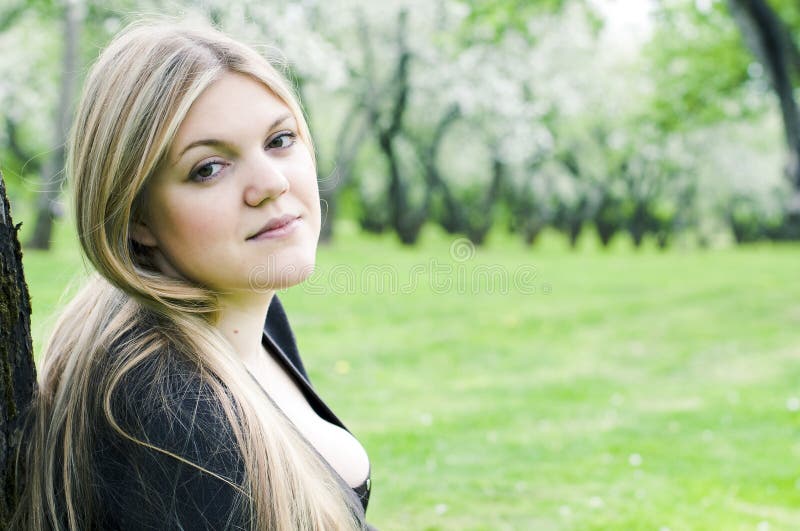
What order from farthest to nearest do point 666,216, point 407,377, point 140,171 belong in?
1. point 666,216
2. point 407,377
3. point 140,171

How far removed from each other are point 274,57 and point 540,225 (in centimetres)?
2900

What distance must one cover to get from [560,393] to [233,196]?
5996 mm

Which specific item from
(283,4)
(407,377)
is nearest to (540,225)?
(283,4)

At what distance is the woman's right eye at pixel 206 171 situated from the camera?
1586 millimetres

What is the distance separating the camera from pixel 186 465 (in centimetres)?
138

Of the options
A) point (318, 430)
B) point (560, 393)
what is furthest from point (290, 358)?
point (560, 393)

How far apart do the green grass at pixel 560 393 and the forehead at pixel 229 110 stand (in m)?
0.77

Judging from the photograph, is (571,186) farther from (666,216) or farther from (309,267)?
(309,267)

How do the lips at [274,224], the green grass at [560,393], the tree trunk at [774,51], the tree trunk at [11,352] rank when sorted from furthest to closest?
1. the tree trunk at [774,51]
2. the green grass at [560,393]
3. the lips at [274,224]
4. the tree trunk at [11,352]

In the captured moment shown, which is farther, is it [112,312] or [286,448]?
[112,312]

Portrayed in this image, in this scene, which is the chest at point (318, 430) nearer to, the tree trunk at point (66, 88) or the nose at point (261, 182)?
the nose at point (261, 182)

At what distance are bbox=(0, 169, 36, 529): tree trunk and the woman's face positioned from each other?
24 cm

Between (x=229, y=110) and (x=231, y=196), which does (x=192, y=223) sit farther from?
(x=229, y=110)

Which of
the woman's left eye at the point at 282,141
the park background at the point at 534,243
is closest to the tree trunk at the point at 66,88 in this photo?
the park background at the point at 534,243
